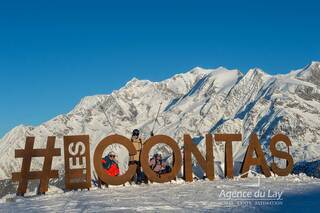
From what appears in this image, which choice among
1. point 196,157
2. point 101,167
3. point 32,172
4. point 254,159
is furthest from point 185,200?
point 254,159

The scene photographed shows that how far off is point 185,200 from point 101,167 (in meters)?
8.84

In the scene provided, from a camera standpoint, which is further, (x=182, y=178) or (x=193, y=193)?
(x=182, y=178)

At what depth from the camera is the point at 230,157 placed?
105 ft

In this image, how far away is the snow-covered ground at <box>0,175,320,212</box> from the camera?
58.8ft

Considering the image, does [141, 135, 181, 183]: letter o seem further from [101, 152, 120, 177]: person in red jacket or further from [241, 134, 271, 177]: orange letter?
[241, 134, 271, 177]: orange letter

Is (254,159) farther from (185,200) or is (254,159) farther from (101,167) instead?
(185,200)

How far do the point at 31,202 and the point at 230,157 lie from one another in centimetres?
1292

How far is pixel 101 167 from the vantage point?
2819 centimetres

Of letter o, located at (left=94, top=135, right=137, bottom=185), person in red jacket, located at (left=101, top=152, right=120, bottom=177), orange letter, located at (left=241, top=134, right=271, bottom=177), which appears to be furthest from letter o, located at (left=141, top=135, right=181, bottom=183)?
orange letter, located at (left=241, top=134, right=271, bottom=177)

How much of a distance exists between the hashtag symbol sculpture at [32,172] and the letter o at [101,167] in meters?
1.98

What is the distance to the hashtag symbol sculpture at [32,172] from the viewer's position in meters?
26.8

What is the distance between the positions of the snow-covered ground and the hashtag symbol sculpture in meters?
1.05

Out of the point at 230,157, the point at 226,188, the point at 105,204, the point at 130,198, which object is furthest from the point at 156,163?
the point at 105,204

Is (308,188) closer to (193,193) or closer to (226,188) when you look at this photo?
(226,188)
